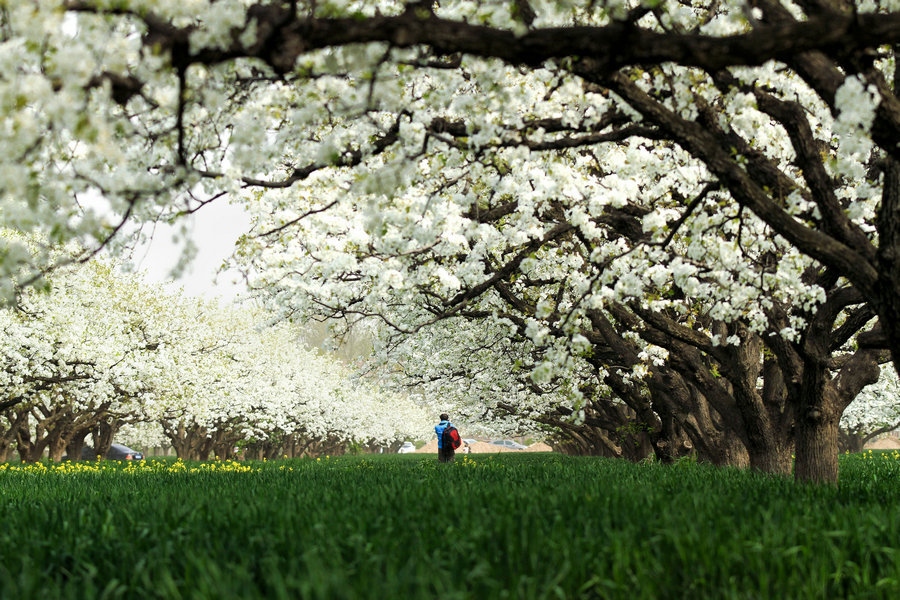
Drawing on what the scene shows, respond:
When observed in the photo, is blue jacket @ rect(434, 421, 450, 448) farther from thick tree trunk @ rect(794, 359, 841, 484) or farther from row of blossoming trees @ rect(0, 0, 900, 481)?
thick tree trunk @ rect(794, 359, 841, 484)

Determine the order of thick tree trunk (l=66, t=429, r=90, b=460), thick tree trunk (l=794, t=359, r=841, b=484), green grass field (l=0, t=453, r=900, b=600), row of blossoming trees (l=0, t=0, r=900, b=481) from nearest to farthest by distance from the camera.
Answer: green grass field (l=0, t=453, r=900, b=600) < row of blossoming trees (l=0, t=0, r=900, b=481) < thick tree trunk (l=794, t=359, r=841, b=484) < thick tree trunk (l=66, t=429, r=90, b=460)

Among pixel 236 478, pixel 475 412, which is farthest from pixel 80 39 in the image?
pixel 475 412

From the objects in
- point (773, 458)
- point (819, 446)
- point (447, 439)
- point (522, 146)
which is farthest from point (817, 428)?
point (447, 439)

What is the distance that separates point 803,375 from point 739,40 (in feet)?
19.6

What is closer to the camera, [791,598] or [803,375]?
[791,598]

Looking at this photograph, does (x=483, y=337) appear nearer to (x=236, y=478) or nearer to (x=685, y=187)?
(x=236, y=478)

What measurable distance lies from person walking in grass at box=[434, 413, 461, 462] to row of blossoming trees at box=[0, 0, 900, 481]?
6231mm

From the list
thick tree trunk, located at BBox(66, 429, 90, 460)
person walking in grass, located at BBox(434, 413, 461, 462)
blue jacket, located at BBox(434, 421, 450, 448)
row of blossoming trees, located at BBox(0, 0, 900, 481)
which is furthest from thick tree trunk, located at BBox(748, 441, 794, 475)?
thick tree trunk, located at BBox(66, 429, 90, 460)

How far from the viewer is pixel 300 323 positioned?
1378cm

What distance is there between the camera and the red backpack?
18281 millimetres

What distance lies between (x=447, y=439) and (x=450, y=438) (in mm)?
119

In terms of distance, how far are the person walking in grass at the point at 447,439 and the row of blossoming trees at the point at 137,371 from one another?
284cm

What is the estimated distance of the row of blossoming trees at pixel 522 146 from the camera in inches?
152

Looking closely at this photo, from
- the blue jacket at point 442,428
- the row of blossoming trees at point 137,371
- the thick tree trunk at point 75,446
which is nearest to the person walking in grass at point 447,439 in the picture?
the blue jacket at point 442,428
